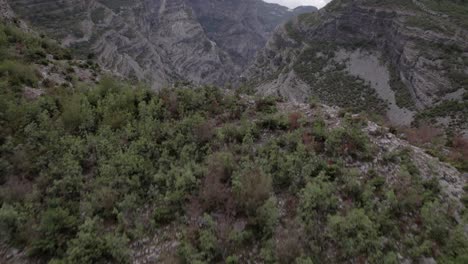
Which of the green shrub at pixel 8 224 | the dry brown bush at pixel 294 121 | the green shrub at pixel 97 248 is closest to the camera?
the green shrub at pixel 97 248

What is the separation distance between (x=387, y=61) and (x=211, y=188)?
9851 centimetres

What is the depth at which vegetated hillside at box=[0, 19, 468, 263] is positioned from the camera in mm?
6180

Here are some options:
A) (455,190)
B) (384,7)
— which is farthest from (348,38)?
(455,190)

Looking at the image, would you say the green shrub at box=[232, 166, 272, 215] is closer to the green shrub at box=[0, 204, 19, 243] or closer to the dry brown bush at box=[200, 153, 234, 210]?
the dry brown bush at box=[200, 153, 234, 210]

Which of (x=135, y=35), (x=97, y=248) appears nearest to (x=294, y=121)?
(x=97, y=248)

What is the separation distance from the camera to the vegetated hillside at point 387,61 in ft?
222

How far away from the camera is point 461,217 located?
750 cm

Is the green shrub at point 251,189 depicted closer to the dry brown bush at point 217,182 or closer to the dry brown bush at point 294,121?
the dry brown bush at point 217,182

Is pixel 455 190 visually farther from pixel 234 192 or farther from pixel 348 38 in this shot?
pixel 348 38

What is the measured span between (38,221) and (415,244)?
8.31 meters

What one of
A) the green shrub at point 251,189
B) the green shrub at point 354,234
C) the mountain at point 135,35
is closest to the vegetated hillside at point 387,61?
the mountain at point 135,35

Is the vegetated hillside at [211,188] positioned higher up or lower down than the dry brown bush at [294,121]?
lower down

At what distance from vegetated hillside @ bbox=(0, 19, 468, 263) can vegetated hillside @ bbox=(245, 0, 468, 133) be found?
48185mm

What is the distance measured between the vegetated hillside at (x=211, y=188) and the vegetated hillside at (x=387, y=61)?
48.2 metres
